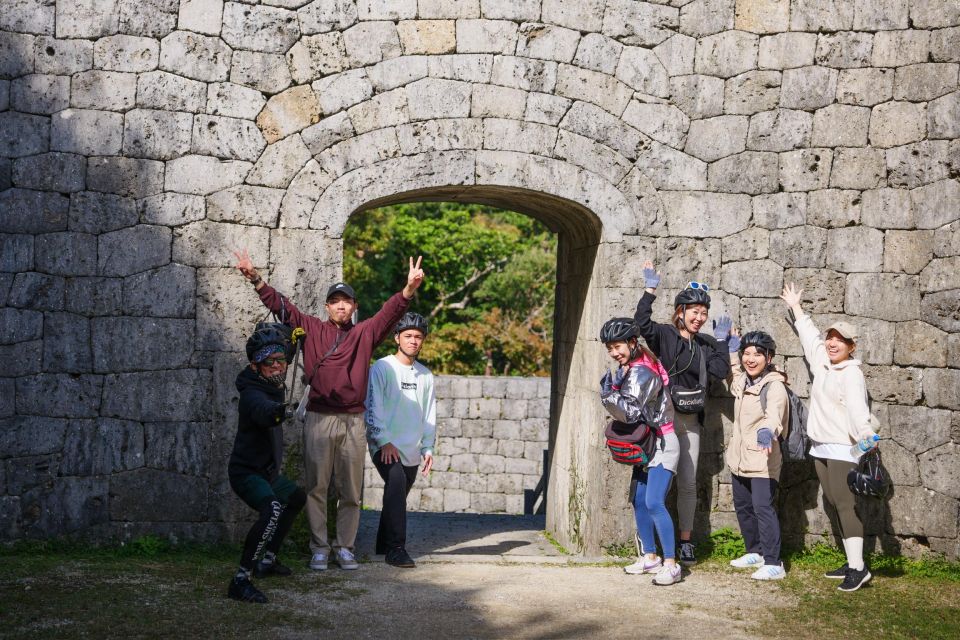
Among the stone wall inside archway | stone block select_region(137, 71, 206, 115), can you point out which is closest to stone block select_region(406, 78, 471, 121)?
the stone wall inside archway

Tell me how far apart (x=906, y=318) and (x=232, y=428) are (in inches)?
168

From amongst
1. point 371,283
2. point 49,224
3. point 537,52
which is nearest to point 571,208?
point 537,52

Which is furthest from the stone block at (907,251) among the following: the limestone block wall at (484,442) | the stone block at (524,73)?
the limestone block wall at (484,442)

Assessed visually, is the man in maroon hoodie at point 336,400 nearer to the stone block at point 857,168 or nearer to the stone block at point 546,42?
the stone block at point 546,42

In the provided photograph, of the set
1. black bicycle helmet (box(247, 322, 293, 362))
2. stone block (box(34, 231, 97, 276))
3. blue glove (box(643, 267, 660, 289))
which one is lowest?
black bicycle helmet (box(247, 322, 293, 362))

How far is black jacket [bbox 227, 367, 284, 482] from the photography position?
4.56 meters

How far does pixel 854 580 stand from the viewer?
532 cm

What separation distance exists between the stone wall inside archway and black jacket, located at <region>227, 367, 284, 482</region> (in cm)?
107

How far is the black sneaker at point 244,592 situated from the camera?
4594mm

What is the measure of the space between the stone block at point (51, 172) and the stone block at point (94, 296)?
21.9 inches

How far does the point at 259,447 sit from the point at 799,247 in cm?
364

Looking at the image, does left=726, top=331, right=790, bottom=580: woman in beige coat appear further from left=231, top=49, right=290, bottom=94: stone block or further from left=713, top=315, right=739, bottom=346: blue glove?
left=231, top=49, right=290, bottom=94: stone block

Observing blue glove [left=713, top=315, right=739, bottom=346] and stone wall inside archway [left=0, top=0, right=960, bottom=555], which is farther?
blue glove [left=713, top=315, right=739, bottom=346]

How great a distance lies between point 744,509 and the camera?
5.68 metres
